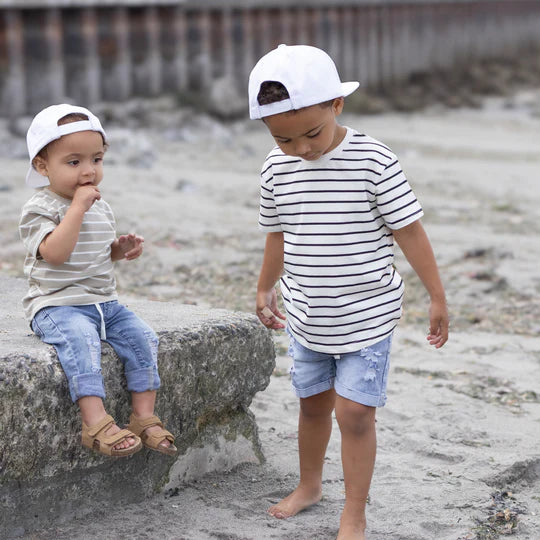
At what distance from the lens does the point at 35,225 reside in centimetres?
298

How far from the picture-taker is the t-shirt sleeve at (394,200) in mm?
2846

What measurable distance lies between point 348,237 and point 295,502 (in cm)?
97

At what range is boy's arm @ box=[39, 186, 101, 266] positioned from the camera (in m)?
2.90

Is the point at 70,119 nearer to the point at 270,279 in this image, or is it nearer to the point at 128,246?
the point at 128,246

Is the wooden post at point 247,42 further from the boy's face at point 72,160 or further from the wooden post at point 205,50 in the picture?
the boy's face at point 72,160

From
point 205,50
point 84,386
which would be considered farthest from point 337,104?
point 205,50

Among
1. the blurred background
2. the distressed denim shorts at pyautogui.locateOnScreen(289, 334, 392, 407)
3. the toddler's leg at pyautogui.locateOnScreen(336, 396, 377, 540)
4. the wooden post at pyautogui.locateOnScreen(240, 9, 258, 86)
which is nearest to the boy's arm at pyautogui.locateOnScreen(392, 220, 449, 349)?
the distressed denim shorts at pyautogui.locateOnScreen(289, 334, 392, 407)

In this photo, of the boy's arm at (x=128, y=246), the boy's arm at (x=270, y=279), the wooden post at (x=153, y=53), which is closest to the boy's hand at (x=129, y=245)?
the boy's arm at (x=128, y=246)

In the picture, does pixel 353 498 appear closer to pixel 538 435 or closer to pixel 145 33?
pixel 538 435

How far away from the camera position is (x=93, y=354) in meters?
2.93

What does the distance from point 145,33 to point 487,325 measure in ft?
24.7

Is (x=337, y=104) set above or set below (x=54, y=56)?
above

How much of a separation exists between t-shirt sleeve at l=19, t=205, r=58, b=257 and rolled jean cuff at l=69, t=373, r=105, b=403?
409 millimetres

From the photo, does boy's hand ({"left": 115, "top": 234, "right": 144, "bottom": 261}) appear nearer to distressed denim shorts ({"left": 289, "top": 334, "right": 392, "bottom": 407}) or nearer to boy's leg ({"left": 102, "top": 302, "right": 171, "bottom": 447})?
boy's leg ({"left": 102, "top": 302, "right": 171, "bottom": 447})
